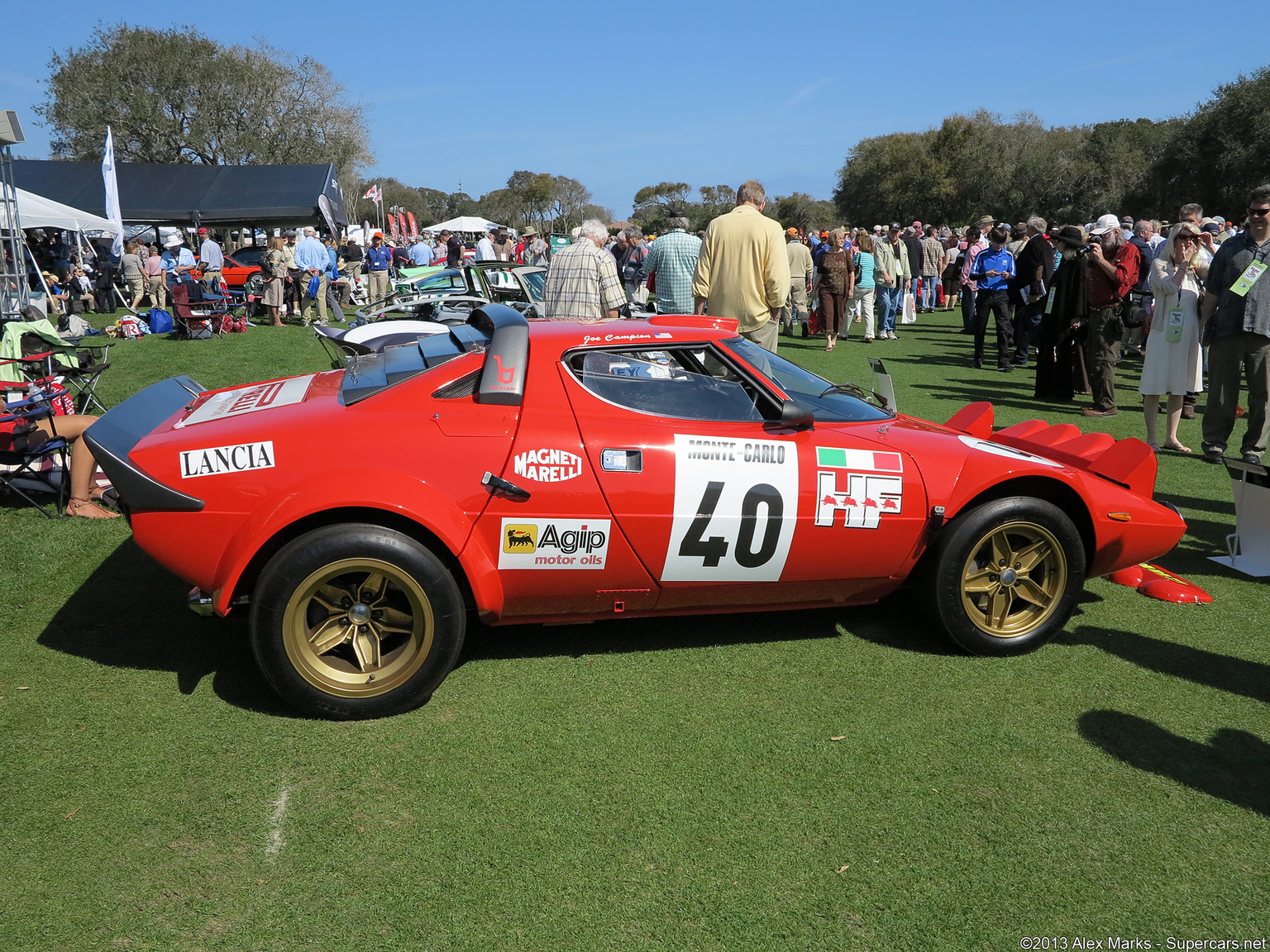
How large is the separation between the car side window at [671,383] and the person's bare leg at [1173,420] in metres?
5.58

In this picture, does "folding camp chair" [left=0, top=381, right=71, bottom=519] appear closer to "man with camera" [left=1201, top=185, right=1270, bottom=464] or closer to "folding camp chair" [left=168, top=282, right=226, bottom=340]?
"man with camera" [left=1201, top=185, right=1270, bottom=464]

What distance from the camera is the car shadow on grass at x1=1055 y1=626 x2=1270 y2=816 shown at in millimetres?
3236

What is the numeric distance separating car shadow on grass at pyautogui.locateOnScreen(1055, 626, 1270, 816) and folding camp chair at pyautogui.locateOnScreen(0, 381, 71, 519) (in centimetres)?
625

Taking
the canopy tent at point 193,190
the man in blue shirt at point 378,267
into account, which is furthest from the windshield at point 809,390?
the canopy tent at point 193,190

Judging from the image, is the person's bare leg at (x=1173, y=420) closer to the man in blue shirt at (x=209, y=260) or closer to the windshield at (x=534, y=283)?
the windshield at (x=534, y=283)

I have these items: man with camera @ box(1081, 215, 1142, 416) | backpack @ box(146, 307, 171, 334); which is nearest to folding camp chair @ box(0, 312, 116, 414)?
backpack @ box(146, 307, 171, 334)

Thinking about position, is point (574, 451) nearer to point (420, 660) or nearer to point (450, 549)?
point (450, 549)

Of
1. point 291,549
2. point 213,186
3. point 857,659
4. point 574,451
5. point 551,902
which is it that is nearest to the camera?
point 551,902

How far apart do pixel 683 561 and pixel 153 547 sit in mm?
2087

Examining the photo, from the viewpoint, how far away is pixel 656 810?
3002 mm

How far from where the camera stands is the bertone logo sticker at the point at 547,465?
3637 mm

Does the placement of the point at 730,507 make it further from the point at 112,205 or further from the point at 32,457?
the point at 112,205

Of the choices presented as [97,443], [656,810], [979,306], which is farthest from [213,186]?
[656,810]

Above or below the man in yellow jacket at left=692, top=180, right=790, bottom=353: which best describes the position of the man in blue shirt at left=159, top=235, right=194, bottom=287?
above
